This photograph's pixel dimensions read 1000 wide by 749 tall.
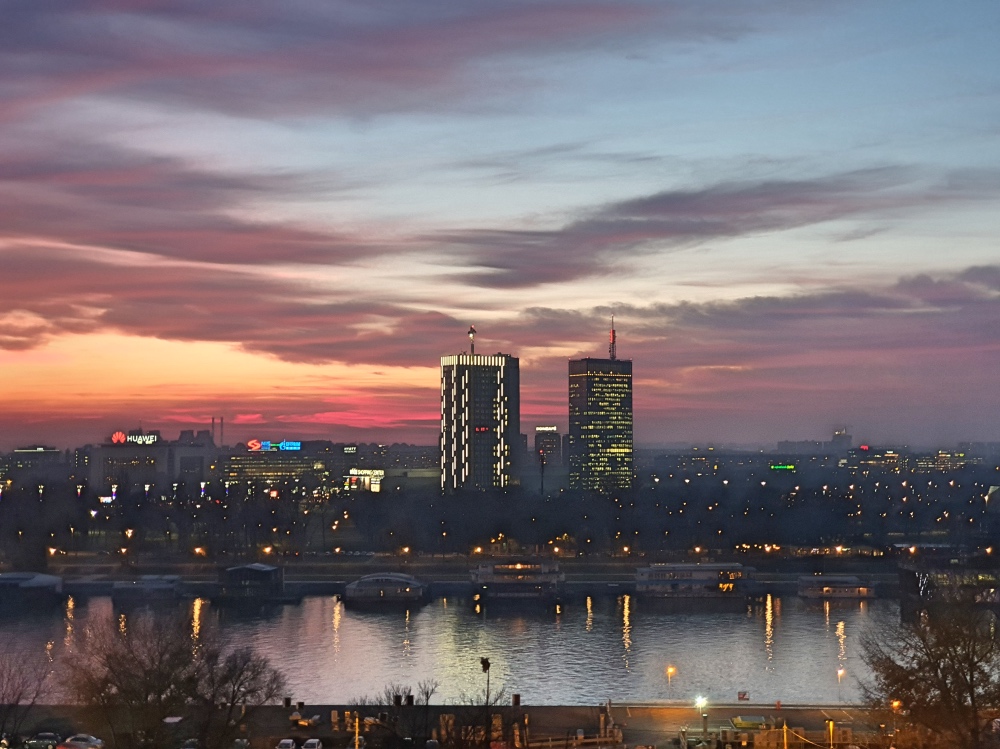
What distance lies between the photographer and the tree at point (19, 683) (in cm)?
1825

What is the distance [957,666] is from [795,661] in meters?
10.3

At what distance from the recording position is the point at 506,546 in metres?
49.0

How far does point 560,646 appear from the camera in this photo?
28953 mm

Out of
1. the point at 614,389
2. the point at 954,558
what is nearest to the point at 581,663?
the point at 954,558

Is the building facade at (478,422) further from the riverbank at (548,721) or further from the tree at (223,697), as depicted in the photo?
the tree at (223,697)

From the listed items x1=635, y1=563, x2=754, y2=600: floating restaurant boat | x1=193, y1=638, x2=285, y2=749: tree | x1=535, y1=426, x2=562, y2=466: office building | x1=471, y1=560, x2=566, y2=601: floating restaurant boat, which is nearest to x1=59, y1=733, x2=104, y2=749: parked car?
x1=193, y1=638, x2=285, y2=749: tree

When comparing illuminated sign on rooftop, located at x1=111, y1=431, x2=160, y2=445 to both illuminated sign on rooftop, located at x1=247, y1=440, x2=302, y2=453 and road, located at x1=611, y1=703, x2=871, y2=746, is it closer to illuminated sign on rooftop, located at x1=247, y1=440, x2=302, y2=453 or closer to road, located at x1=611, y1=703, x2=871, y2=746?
illuminated sign on rooftop, located at x1=247, y1=440, x2=302, y2=453

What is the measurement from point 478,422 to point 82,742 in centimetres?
6917

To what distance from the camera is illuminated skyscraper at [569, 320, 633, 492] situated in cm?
9788

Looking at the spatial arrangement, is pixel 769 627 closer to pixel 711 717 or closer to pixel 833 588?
pixel 833 588

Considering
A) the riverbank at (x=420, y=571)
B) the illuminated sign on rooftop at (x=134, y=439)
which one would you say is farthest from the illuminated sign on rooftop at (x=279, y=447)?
the riverbank at (x=420, y=571)

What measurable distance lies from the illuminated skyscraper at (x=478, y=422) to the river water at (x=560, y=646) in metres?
47.7

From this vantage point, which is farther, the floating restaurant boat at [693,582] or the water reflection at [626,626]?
the floating restaurant boat at [693,582]

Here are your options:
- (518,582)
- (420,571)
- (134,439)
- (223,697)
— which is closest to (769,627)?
(518,582)
